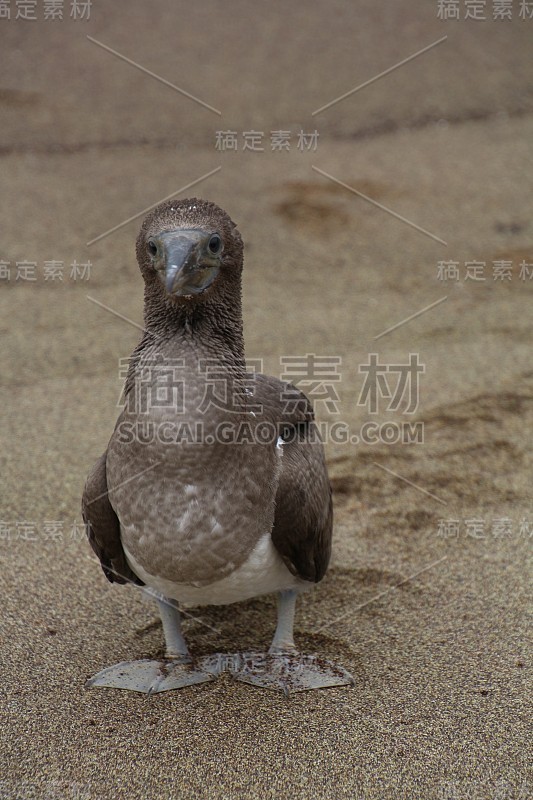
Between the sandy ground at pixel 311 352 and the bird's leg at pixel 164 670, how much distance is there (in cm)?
6

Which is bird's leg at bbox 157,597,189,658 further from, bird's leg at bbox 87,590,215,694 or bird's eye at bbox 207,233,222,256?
bird's eye at bbox 207,233,222,256

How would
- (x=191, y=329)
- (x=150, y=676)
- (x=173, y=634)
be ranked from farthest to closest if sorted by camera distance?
1. (x=173, y=634)
2. (x=150, y=676)
3. (x=191, y=329)

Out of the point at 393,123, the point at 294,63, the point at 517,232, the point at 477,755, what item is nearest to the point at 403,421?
the point at 477,755

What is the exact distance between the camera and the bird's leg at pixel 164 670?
4.05 m

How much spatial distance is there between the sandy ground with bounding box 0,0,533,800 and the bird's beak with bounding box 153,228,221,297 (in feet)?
6.12

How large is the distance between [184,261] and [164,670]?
193 centimetres

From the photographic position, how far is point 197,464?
3.57 meters

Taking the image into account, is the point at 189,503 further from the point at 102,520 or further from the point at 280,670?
the point at 280,670

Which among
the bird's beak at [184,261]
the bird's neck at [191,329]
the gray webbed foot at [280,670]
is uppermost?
the bird's beak at [184,261]

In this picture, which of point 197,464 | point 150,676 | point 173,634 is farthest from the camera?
point 173,634

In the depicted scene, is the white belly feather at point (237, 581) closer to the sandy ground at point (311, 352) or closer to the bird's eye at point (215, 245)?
the sandy ground at point (311, 352)

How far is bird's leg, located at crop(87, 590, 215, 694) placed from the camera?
405 cm

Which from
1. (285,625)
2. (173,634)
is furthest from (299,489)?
(173,634)

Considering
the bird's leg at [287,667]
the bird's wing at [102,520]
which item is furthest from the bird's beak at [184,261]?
the bird's leg at [287,667]
